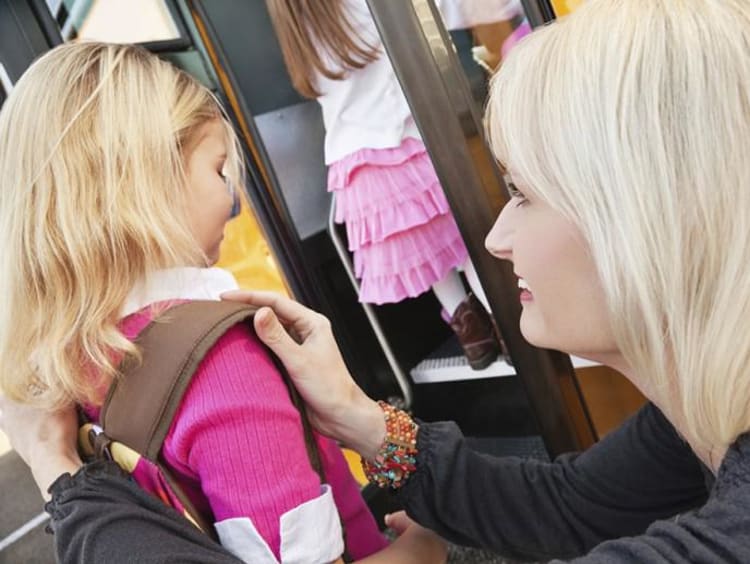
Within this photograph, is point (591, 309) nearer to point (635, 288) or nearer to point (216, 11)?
point (635, 288)

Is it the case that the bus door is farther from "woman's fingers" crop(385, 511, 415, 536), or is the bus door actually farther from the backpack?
the backpack

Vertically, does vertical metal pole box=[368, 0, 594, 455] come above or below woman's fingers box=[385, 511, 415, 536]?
above

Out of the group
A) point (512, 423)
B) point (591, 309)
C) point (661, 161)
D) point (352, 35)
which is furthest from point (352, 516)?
point (352, 35)

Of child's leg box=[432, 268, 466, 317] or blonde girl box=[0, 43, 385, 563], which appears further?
child's leg box=[432, 268, 466, 317]

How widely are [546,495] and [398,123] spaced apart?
919mm

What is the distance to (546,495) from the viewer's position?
1006mm

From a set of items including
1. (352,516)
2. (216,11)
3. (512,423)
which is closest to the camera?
(352,516)

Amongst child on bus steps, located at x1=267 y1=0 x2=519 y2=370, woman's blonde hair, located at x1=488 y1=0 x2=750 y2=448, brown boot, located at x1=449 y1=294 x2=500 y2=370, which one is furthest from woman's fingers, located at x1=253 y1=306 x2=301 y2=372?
brown boot, located at x1=449 y1=294 x2=500 y2=370

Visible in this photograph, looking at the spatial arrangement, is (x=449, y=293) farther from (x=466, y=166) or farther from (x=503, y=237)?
(x=503, y=237)

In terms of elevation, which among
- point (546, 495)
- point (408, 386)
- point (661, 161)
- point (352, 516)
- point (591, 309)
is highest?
point (661, 161)

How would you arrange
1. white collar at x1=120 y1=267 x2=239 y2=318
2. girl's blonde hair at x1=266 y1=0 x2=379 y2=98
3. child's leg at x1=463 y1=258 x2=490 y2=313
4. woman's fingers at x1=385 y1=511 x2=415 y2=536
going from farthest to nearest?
child's leg at x1=463 y1=258 x2=490 y2=313 < girl's blonde hair at x1=266 y1=0 x2=379 y2=98 < woman's fingers at x1=385 y1=511 x2=415 y2=536 < white collar at x1=120 y1=267 x2=239 y2=318

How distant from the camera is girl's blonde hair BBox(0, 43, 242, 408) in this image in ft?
2.52

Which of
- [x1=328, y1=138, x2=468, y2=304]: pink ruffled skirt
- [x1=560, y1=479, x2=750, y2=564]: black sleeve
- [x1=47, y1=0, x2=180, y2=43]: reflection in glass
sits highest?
[x1=47, y1=0, x2=180, y2=43]: reflection in glass

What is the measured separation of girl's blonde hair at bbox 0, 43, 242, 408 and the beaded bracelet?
1.35ft
